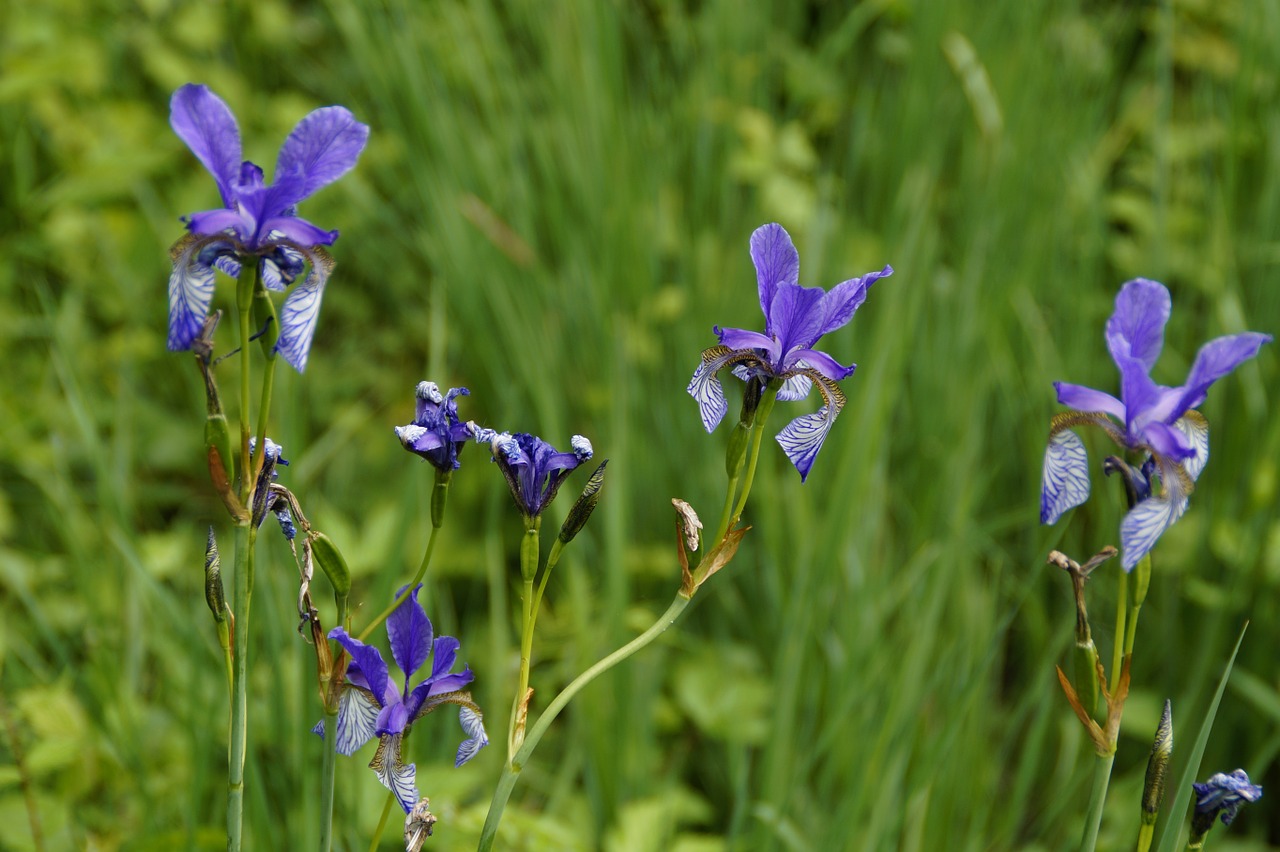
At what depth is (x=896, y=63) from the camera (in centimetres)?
287

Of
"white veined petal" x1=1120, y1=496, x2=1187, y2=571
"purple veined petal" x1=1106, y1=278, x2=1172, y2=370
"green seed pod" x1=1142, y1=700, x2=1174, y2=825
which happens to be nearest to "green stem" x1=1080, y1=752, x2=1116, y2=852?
"green seed pod" x1=1142, y1=700, x2=1174, y2=825

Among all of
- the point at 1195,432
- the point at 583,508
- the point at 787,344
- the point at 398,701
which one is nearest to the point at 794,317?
the point at 787,344

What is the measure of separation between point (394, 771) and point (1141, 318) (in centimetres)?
65

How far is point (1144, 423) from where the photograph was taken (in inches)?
29.6

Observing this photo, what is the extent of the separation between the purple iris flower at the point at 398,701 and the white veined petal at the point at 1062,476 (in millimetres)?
441

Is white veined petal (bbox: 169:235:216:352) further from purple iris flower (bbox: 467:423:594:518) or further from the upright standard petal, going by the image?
the upright standard petal

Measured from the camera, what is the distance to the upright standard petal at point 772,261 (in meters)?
0.76

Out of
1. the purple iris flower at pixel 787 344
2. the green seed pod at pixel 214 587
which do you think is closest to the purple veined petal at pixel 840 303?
the purple iris flower at pixel 787 344

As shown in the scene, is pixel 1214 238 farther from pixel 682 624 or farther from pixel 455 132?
pixel 455 132

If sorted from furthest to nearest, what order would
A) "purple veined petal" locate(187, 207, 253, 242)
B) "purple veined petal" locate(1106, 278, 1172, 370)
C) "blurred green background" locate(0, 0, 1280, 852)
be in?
"blurred green background" locate(0, 0, 1280, 852) → "purple veined petal" locate(1106, 278, 1172, 370) → "purple veined petal" locate(187, 207, 253, 242)

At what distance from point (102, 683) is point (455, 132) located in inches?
53.2

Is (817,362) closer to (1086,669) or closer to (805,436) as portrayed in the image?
(805,436)

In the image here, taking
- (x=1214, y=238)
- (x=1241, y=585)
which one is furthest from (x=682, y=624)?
(x=1214, y=238)

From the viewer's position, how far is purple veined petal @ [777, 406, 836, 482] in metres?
0.76
